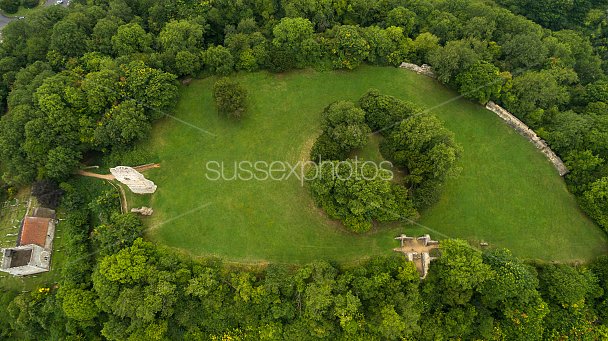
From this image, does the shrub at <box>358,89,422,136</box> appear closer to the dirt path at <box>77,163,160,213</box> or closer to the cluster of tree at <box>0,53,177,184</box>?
the cluster of tree at <box>0,53,177,184</box>

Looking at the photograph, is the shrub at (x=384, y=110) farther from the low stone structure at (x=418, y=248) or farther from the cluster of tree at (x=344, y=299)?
the cluster of tree at (x=344, y=299)

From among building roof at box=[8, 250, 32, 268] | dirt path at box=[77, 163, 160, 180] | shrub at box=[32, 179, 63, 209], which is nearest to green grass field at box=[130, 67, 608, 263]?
dirt path at box=[77, 163, 160, 180]

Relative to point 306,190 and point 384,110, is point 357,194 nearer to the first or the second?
point 306,190

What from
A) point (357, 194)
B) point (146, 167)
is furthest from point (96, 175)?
point (357, 194)

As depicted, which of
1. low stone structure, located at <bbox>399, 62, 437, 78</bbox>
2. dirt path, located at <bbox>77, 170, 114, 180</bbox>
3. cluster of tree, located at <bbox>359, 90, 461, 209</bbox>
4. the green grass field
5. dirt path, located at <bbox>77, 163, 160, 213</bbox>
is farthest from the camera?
low stone structure, located at <bbox>399, 62, 437, 78</bbox>

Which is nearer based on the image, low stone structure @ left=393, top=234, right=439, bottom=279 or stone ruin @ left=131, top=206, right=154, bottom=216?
low stone structure @ left=393, top=234, right=439, bottom=279

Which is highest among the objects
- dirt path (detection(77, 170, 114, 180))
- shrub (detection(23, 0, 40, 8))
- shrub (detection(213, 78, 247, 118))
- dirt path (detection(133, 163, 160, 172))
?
shrub (detection(23, 0, 40, 8))

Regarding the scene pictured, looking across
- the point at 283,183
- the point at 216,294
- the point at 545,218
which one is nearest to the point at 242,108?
the point at 283,183
